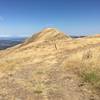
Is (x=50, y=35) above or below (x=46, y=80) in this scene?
above

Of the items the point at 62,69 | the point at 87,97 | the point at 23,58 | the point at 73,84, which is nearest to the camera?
the point at 87,97

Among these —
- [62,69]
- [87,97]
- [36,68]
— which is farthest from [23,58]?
[87,97]

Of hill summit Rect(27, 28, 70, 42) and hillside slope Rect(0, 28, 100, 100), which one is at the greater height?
hill summit Rect(27, 28, 70, 42)

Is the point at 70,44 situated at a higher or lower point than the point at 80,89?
higher

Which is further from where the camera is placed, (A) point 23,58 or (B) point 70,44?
(B) point 70,44

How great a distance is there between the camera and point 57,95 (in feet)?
40.7

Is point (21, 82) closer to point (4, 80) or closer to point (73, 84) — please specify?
point (4, 80)

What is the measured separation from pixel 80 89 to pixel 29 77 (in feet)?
13.5

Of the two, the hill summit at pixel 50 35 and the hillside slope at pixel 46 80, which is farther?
the hill summit at pixel 50 35

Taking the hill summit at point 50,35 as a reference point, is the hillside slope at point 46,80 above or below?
below

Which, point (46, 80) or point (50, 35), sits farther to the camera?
point (50, 35)

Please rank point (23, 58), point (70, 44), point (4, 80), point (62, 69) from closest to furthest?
point (4, 80)
point (62, 69)
point (23, 58)
point (70, 44)

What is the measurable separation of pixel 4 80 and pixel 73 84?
15.8 feet

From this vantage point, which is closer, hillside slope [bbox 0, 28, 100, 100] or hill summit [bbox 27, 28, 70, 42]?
hillside slope [bbox 0, 28, 100, 100]
